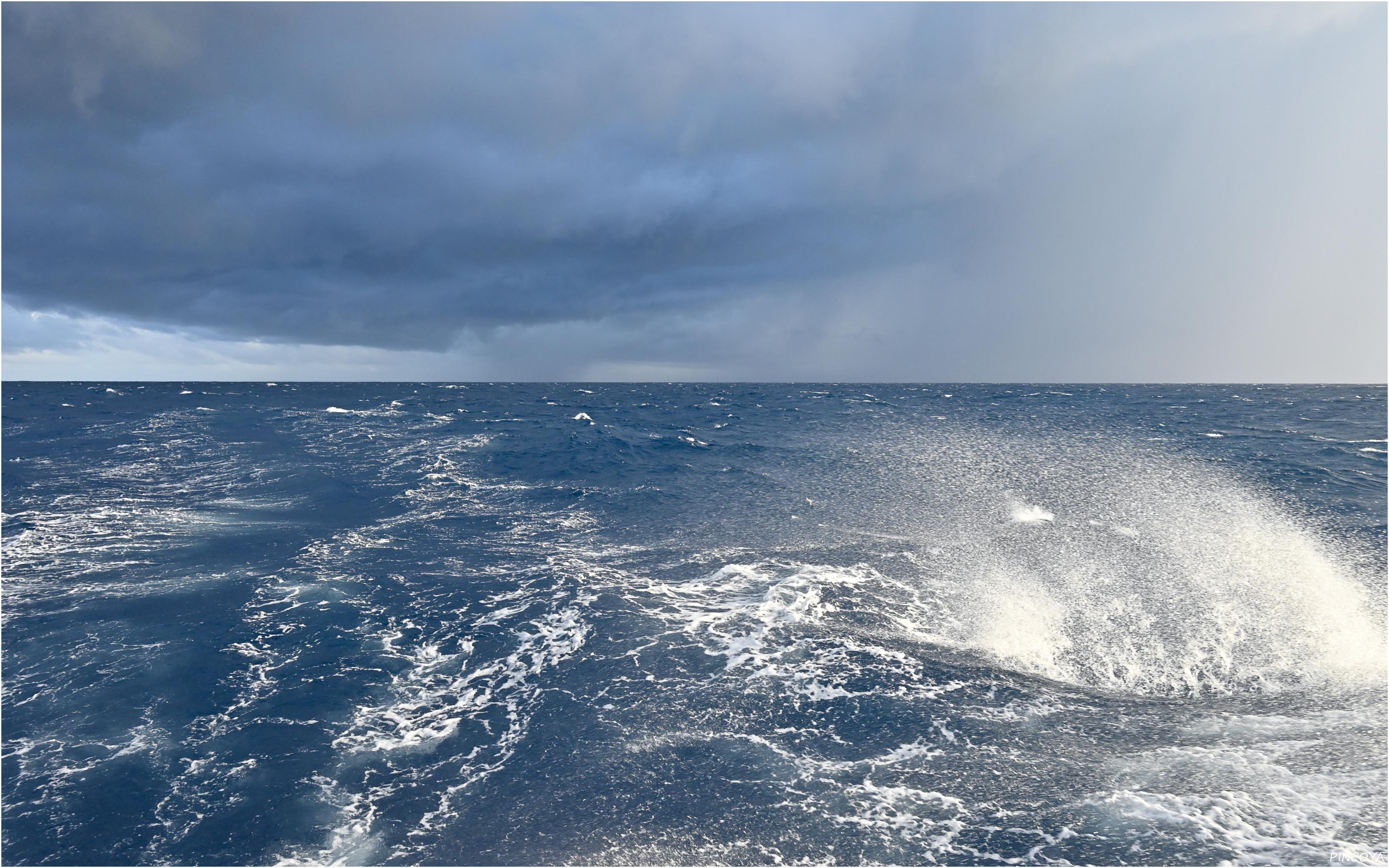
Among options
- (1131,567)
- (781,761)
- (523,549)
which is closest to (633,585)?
(523,549)

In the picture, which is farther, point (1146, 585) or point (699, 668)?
→ point (1146, 585)

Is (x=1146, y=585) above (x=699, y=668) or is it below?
above

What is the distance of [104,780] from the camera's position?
550 inches

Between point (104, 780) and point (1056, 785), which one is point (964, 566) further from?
point (104, 780)

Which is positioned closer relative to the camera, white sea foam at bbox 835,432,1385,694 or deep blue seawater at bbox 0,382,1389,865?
deep blue seawater at bbox 0,382,1389,865

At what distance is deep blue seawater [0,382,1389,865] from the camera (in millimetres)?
12656

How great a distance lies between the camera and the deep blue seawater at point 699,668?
1266 centimetres

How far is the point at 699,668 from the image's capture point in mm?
19016

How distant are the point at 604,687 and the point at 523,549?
13.0 metres

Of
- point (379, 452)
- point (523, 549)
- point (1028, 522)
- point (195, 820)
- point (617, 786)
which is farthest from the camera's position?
point (379, 452)

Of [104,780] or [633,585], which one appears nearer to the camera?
[104,780]

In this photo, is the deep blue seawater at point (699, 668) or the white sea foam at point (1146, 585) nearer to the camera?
the deep blue seawater at point (699, 668)

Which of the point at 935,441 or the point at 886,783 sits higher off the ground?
the point at 935,441

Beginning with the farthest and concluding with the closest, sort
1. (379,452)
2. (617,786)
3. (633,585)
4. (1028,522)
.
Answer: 1. (379,452)
2. (1028,522)
3. (633,585)
4. (617,786)
